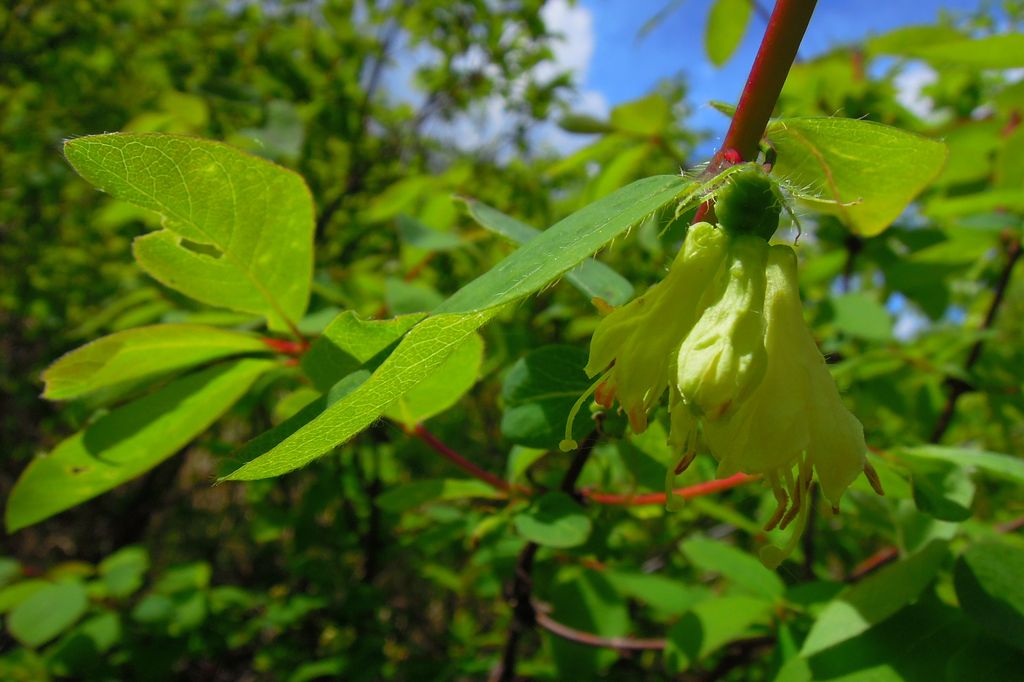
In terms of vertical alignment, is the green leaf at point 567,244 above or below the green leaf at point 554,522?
above

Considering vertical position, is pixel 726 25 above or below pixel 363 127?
below

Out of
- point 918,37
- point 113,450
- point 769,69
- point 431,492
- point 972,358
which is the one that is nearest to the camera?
point 769,69

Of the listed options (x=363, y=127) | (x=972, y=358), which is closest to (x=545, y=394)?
(x=972, y=358)

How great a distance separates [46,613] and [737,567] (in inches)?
68.5

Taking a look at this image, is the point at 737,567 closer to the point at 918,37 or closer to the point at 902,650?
the point at 902,650

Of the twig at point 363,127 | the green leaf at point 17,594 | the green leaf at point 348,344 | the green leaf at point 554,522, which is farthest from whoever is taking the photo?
the twig at point 363,127

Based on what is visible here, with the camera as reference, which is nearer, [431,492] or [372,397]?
[372,397]

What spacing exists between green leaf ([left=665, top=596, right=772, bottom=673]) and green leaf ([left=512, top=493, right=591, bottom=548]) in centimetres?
31

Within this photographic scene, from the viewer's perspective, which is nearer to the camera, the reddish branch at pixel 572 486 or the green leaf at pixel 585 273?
the green leaf at pixel 585 273

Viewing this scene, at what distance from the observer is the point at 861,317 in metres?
1.55

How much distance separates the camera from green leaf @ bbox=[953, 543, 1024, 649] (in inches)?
26.3

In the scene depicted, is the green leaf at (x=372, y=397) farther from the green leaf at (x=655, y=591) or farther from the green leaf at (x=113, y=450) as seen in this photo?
the green leaf at (x=655, y=591)

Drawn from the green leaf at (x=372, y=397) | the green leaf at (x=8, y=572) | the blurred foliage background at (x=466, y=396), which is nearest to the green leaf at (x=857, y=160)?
the blurred foliage background at (x=466, y=396)

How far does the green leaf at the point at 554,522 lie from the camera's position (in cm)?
91
